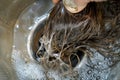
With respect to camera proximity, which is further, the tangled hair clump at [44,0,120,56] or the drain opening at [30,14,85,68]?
the drain opening at [30,14,85,68]

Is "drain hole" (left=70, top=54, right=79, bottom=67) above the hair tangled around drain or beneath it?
beneath

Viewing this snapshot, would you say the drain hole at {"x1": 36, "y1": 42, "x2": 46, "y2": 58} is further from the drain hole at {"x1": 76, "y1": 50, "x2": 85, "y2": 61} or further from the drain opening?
the drain hole at {"x1": 76, "y1": 50, "x2": 85, "y2": 61}

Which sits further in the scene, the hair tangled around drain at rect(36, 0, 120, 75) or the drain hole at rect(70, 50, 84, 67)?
the drain hole at rect(70, 50, 84, 67)

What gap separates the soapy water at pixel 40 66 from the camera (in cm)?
105

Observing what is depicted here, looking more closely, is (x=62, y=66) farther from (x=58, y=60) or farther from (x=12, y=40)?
(x=12, y=40)

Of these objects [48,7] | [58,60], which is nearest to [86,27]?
[58,60]

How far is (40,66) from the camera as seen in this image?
1086mm

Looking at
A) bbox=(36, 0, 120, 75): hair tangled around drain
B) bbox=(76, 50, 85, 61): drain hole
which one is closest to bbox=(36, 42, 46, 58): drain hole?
bbox=(36, 0, 120, 75): hair tangled around drain

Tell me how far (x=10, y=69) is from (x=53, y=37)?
0.18 metres

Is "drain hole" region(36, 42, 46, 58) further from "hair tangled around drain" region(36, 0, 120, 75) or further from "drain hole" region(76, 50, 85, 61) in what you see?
"drain hole" region(76, 50, 85, 61)

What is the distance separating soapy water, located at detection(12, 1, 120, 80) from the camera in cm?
105

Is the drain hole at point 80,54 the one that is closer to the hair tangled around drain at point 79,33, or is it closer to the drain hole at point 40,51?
the hair tangled around drain at point 79,33

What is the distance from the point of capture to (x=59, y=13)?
0.95 meters

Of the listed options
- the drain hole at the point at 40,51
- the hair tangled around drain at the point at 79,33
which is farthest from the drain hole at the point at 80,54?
the drain hole at the point at 40,51
